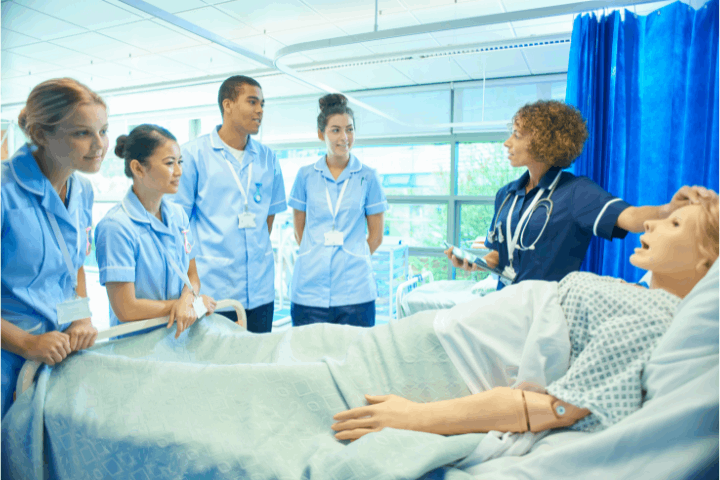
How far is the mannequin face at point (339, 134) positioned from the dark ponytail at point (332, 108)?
25mm

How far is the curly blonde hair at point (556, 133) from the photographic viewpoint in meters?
1.64

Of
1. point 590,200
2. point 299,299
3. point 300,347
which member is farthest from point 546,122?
point 299,299

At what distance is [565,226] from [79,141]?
4.96 ft

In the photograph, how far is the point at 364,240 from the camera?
236 cm

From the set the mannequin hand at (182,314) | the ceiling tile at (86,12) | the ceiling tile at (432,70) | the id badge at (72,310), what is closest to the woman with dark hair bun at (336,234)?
the mannequin hand at (182,314)

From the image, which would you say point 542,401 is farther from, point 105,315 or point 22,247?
point 105,315

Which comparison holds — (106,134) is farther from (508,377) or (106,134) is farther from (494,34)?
(494,34)

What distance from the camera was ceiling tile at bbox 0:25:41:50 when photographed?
146 inches

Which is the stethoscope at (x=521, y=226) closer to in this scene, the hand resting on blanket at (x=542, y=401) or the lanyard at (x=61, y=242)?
the hand resting on blanket at (x=542, y=401)

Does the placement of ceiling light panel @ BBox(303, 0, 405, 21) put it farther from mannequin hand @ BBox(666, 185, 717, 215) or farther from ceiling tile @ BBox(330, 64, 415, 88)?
mannequin hand @ BBox(666, 185, 717, 215)

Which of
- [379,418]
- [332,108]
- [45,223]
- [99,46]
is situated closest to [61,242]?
[45,223]

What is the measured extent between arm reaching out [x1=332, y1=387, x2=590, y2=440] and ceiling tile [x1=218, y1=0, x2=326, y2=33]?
10.1 ft

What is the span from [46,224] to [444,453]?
116cm

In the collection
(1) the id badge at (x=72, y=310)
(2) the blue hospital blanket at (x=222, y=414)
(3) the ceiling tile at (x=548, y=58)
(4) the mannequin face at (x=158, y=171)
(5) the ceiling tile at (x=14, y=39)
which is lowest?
(2) the blue hospital blanket at (x=222, y=414)
